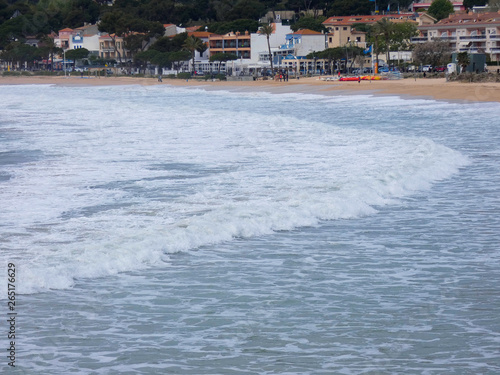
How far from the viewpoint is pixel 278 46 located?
411 feet

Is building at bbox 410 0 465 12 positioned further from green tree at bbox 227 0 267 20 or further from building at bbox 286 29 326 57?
building at bbox 286 29 326 57

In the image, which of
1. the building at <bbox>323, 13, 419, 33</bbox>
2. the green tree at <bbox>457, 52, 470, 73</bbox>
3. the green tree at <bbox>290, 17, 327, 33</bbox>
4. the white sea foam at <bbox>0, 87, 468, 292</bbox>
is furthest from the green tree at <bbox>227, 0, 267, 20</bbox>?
the white sea foam at <bbox>0, 87, 468, 292</bbox>

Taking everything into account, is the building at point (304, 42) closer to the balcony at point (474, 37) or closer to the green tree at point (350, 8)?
the balcony at point (474, 37)

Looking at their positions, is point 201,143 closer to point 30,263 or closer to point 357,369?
point 30,263

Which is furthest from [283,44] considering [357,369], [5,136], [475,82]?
[357,369]

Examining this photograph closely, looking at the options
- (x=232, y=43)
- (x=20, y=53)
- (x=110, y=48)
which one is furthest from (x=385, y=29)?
(x=20, y=53)

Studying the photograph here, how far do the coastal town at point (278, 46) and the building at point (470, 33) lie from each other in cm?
13

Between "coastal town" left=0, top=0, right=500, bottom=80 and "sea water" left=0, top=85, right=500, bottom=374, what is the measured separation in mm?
62119

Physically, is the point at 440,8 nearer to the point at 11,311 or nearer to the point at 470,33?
the point at 470,33

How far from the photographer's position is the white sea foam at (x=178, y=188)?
9.80 meters

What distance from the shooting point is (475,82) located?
217 feet

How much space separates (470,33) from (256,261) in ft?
316

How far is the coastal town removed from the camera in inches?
3873

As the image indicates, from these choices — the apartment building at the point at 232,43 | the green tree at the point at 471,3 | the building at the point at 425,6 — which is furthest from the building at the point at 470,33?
the building at the point at 425,6
